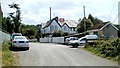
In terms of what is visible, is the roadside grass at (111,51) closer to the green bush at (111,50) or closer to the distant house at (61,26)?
the green bush at (111,50)

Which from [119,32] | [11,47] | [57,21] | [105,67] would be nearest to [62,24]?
[57,21]

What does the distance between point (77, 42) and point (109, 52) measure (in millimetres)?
16402

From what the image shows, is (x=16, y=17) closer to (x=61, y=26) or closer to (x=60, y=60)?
(x=61, y=26)

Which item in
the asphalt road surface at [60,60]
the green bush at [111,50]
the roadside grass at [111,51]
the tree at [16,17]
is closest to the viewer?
the asphalt road surface at [60,60]

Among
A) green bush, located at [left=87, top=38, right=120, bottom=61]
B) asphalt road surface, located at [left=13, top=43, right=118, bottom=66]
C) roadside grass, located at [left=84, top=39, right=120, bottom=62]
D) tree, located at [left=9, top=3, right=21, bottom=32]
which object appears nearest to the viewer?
asphalt road surface, located at [left=13, top=43, right=118, bottom=66]

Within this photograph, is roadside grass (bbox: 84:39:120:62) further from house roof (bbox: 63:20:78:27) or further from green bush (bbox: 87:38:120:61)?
house roof (bbox: 63:20:78:27)

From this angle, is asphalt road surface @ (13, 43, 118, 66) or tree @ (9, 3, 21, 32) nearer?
asphalt road surface @ (13, 43, 118, 66)

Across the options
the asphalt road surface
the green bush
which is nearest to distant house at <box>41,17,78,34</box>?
the green bush

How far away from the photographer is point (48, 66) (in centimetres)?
1692

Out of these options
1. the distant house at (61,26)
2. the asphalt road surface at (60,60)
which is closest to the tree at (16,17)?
the distant house at (61,26)

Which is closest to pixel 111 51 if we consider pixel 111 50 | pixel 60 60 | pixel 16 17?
pixel 111 50

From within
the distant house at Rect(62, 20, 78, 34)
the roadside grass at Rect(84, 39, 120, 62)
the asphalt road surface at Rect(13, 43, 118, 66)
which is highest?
the distant house at Rect(62, 20, 78, 34)

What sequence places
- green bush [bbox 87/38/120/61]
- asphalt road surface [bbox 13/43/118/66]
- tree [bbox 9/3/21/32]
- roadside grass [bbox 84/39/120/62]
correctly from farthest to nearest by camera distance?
1. tree [bbox 9/3/21/32]
2. green bush [bbox 87/38/120/61]
3. roadside grass [bbox 84/39/120/62]
4. asphalt road surface [bbox 13/43/118/66]

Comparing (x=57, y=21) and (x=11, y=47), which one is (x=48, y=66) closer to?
(x=11, y=47)
